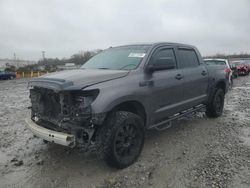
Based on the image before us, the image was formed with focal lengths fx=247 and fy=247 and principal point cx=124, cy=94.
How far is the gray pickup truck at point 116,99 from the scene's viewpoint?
3.36 metres

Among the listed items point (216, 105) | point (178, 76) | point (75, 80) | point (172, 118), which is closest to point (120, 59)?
point (178, 76)

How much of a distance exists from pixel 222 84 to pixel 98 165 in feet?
14.6

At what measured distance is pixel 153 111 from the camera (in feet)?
14.0

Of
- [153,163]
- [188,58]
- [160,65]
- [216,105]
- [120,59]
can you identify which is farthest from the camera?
[216,105]

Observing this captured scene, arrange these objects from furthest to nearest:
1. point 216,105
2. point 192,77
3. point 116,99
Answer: point 216,105
point 192,77
point 116,99

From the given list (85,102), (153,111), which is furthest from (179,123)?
(85,102)

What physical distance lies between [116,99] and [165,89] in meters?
1.28

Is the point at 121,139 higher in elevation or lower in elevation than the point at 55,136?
lower

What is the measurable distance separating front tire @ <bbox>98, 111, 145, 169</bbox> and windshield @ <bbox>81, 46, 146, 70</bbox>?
3.14 feet

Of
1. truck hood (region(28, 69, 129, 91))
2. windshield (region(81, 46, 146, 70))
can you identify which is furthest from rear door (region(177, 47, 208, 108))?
truck hood (region(28, 69, 129, 91))

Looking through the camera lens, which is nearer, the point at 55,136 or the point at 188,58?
the point at 55,136

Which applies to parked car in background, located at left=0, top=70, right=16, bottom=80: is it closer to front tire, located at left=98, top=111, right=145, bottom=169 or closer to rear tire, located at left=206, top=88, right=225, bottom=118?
rear tire, located at left=206, top=88, right=225, bottom=118

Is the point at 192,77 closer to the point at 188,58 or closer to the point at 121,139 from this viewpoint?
the point at 188,58

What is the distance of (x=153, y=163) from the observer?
3.93m
